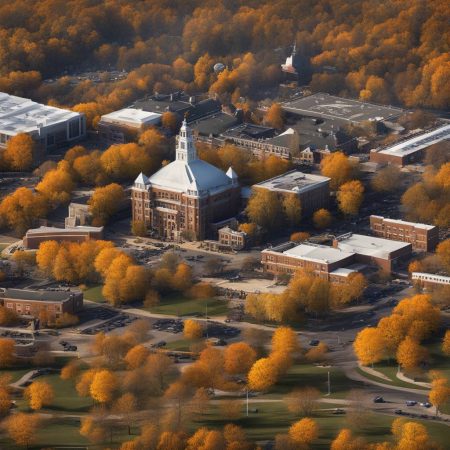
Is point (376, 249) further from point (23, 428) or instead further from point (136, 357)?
point (23, 428)

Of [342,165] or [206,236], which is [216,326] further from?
[342,165]

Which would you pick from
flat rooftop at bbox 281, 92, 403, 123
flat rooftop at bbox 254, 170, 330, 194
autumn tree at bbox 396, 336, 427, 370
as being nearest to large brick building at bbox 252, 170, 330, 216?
flat rooftop at bbox 254, 170, 330, 194

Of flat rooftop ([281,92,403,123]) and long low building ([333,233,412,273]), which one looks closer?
long low building ([333,233,412,273])

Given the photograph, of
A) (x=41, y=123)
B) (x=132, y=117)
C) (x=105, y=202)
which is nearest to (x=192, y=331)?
(x=105, y=202)

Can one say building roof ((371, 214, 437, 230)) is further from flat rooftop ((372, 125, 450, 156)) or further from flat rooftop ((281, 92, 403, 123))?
flat rooftop ((281, 92, 403, 123))

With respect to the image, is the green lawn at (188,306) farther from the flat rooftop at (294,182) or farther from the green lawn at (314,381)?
the flat rooftop at (294,182)

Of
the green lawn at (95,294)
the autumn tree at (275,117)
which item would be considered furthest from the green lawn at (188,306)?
the autumn tree at (275,117)
